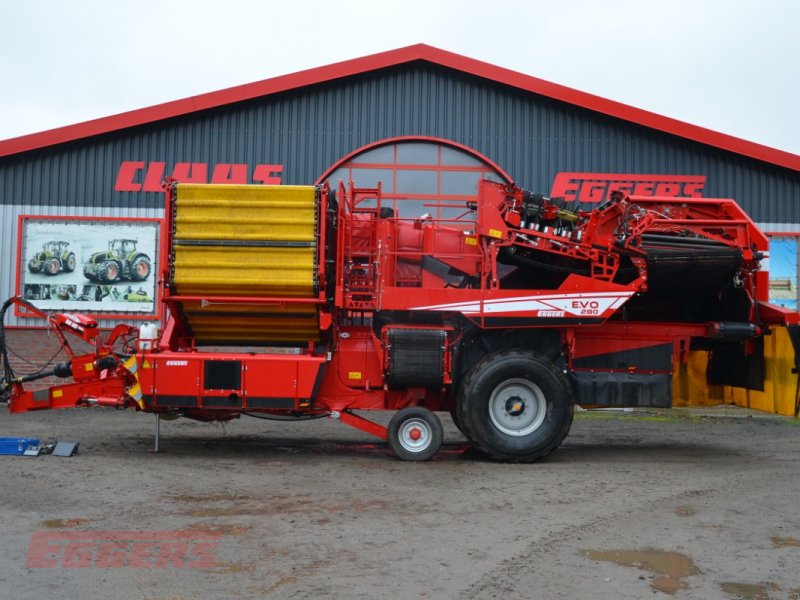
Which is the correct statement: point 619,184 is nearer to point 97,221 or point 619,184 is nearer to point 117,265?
point 117,265

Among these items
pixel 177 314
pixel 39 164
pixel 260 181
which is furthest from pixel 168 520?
pixel 39 164

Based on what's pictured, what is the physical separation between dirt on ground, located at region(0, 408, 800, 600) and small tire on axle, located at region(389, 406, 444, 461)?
0.71 ft

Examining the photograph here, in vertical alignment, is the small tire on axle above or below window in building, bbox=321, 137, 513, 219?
below

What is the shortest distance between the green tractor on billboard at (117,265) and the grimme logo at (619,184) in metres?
8.43

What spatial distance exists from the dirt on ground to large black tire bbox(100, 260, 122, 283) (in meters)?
5.96

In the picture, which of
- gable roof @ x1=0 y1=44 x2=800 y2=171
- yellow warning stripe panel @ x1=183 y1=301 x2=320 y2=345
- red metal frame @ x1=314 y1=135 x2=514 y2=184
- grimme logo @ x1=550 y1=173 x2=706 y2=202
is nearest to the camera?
yellow warning stripe panel @ x1=183 y1=301 x2=320 y2=345

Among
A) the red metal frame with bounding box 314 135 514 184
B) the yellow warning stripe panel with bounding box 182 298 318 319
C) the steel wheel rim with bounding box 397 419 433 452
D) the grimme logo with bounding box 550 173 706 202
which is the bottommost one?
the steel wheel rim with bounding box 397 419 433 452

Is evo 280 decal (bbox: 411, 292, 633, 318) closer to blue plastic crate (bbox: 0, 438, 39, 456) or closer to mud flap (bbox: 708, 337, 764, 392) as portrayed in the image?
mud flap (bbox: 708, 337, 764, 392)

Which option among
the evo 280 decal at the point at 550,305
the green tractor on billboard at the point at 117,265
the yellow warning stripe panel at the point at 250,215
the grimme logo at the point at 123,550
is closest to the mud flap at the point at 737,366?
the evo 280 decal at the point at 550,305

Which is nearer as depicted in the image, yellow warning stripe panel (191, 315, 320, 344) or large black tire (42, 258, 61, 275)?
yellow warning stripe panel (191, 315, 320, 344)

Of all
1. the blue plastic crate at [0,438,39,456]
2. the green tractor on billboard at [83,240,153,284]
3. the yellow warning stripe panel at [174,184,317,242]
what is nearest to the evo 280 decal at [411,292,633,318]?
the yellow warning stripe panel at [174,184,317,242]

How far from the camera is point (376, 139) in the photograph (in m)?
17.9

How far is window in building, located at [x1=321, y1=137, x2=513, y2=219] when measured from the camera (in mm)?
17812

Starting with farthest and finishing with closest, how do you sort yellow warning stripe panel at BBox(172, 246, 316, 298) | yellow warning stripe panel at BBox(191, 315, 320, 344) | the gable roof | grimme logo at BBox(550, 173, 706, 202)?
grimme logo at BBox(550, 173, 706, 202) → the gable roof → yellow warning stripe panel at BBox(191, 315, 320, 344) → yellow warning stripe panel at BBox(172, 246, 316, 298)
